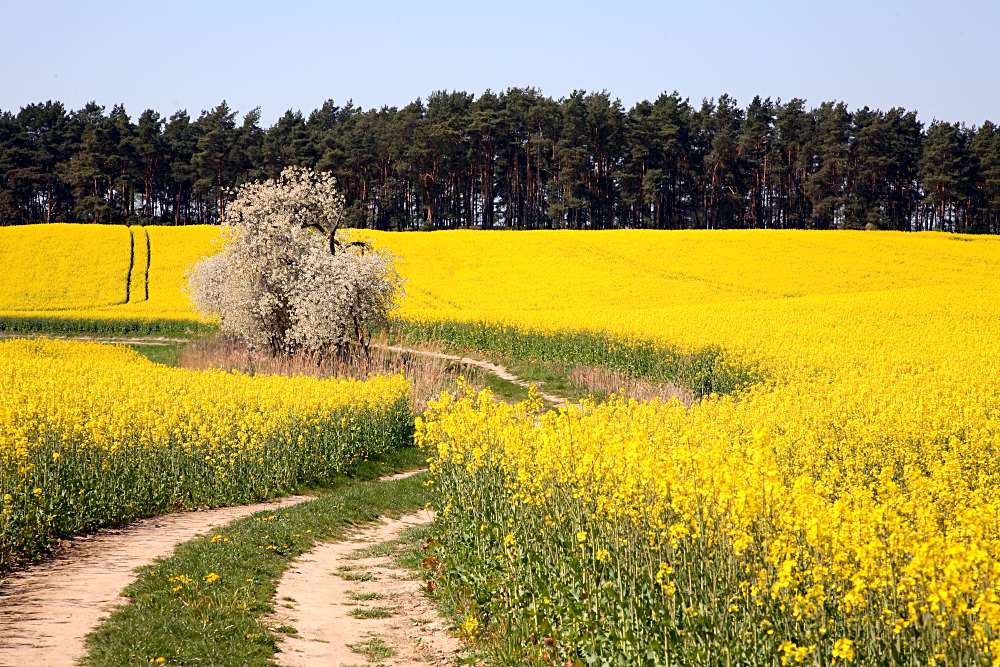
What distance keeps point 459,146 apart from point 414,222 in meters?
13.1

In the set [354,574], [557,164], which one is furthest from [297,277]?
[557,164]

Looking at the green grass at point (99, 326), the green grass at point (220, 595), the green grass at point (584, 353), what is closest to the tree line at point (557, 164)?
the green grass at point (99, 326)

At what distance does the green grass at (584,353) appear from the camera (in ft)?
104

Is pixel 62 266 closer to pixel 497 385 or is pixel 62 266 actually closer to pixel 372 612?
pixel 497 385

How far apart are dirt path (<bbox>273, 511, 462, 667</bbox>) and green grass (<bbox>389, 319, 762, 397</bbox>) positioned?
15144mm

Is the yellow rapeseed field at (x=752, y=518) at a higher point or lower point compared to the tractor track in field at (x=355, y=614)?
higher

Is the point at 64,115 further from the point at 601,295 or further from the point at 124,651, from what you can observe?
the point at 124,651

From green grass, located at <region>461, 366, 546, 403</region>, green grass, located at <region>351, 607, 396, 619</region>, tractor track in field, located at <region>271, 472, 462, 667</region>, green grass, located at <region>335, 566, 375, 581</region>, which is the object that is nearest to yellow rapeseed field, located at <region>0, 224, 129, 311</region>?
green grass, located at <region>461, 366, 546, 403</region>

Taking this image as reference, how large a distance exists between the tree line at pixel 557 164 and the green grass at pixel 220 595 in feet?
284

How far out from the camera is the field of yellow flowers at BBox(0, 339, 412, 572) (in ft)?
49.2

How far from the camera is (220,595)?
1138 centimetres

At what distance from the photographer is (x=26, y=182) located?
112 m

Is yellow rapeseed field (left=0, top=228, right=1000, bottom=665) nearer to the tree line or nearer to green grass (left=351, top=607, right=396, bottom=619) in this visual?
green grass (left=351, top=607, right=396, bottom=619)

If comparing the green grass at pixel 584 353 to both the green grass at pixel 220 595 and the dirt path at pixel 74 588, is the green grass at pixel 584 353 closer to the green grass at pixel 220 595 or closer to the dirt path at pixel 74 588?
the green grass at pixel 220 595
